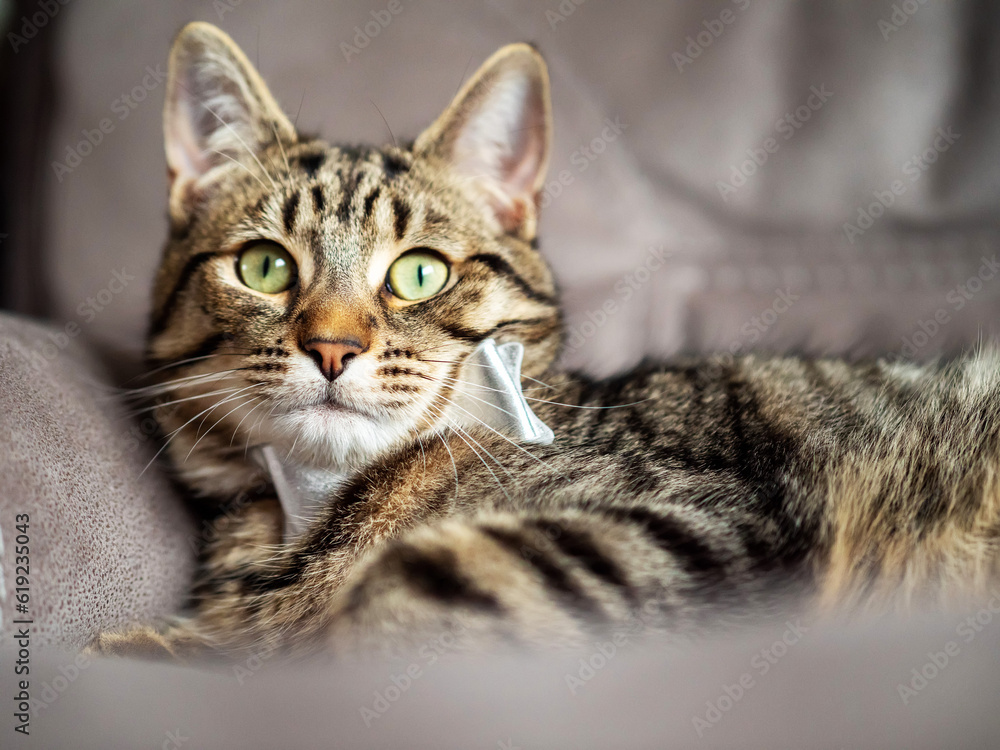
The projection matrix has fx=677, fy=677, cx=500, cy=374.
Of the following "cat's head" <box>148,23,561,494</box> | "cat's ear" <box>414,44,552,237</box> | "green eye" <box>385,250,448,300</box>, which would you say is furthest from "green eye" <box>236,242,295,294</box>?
"cat's ear" <box>414,44,552,237</box>

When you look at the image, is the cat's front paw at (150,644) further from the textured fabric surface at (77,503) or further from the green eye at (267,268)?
the green eye at (267,268)

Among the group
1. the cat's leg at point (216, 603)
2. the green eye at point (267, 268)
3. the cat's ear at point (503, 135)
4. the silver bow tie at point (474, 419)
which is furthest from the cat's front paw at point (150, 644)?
the cat's ear at point (503, 135)

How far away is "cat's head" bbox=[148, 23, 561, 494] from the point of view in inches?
Answer: 29.3

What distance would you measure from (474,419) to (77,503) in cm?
45

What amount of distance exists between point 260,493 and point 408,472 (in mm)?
237

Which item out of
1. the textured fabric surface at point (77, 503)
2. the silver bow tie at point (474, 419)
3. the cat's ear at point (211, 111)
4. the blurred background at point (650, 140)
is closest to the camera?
the textured fabric surface at point (77, 503)

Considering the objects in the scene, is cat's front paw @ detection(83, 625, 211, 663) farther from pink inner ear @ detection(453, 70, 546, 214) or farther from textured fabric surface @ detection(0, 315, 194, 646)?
pink inner ear @ detection(453, 70, 546, 214)

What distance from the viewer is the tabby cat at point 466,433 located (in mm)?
589

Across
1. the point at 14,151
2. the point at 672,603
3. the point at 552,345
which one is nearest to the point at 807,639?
the point at 672,603

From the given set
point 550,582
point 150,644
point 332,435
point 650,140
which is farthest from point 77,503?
point 650,140

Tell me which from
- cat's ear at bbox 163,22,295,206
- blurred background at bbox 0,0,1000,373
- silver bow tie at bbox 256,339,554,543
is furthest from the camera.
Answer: blurred background at bbox 0,0,1000,373

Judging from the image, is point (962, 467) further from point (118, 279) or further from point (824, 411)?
point (118, 279)

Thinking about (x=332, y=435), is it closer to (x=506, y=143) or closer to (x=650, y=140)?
(x=506, y=143)

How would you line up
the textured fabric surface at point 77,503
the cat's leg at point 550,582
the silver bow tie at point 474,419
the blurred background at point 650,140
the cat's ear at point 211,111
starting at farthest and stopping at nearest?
the blurred background at point 650,140 < the cat's ear at point 211,111 < the silver bow tie at point 474,419 < the textured fabric surface at point 77,503 < the cat's leg at point 550,582
